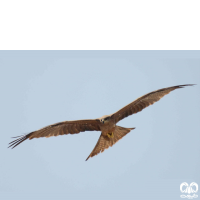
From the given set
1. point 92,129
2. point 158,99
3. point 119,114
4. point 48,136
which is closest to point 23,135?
point 48,136

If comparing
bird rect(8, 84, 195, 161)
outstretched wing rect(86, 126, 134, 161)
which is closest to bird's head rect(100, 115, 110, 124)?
bird rect(8, 84, 195, 161)

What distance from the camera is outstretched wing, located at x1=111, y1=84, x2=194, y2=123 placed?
1238cm

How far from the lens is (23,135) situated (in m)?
11.8

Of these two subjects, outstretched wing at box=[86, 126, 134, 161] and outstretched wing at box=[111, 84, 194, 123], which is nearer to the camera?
outstretched wing at box=[111, 84, 194, 123]

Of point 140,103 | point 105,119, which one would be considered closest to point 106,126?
point 105,119

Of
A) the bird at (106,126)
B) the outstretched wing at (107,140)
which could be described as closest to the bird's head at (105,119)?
the bird at (106,126)

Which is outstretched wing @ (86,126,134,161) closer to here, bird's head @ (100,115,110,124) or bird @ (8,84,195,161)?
bird @ (8,84,195,161)

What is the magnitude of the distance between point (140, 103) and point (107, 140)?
5.24 feet

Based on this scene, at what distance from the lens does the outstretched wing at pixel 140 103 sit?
1238 centimetres

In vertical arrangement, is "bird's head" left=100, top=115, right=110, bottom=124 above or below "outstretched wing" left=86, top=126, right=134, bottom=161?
above

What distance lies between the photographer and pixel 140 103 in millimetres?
12727

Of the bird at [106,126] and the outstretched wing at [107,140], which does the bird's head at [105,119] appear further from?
the outstretched wing at [107,140]
